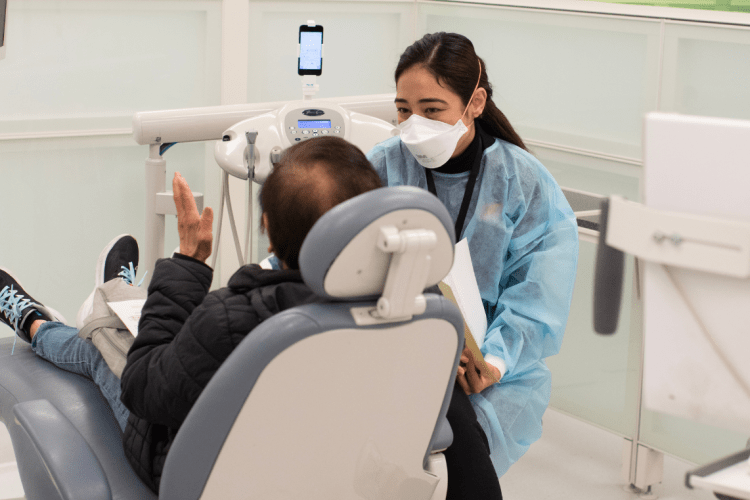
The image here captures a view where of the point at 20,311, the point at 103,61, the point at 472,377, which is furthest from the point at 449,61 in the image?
the point at 103,61

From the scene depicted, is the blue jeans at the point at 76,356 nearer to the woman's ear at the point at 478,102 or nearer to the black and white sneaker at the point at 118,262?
the black and white sneaker at the point at 118,262

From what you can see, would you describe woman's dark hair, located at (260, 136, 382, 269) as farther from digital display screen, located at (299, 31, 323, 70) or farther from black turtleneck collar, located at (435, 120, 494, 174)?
digital display screen, located at (299, 31, 323, 70)

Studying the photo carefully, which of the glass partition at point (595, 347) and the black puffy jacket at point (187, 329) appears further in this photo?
the glass partition at point (595, 347)

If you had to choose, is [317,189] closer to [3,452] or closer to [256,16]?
[3,452]

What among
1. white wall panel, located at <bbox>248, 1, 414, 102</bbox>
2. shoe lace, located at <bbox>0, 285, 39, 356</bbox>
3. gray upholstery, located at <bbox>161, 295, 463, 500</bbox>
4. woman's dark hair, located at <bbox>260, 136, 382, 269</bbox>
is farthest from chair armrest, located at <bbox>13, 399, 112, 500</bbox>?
white wall panel, located at <bbox>248, 1, 414, 102</bbox>

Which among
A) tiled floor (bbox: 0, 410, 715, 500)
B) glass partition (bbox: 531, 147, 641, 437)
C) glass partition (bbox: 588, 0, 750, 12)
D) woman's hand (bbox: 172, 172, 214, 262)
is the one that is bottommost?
tiled floor (bbox: 0, 410, 715, 500)

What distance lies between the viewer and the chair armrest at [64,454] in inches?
50.1

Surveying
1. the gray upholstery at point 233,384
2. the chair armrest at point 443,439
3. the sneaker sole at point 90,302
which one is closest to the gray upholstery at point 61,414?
the sneaker sole at point 90,302

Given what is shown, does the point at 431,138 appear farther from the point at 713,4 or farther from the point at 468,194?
the point at 713,4

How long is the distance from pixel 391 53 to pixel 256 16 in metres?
0.62

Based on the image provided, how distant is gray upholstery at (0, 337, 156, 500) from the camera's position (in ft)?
4.36

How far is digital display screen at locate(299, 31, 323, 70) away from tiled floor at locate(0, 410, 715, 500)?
1348 millimetres

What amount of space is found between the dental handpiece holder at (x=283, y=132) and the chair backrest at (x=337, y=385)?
121 cm

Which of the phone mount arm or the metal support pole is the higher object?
the phone mount arm
